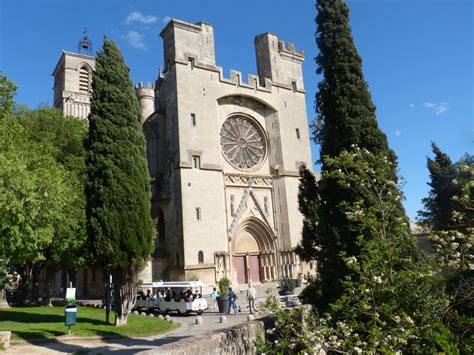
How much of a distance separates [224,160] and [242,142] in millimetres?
2515

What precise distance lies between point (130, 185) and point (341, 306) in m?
10.9

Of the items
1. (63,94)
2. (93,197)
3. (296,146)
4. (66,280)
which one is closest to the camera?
(93,197)

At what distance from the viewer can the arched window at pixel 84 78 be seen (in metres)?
48.7

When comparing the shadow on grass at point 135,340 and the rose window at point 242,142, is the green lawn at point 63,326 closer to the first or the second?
the shadow on grass at point 135,340

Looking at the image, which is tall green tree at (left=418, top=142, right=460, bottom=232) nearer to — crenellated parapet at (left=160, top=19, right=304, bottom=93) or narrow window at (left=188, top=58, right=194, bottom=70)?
crenellated parapet at (left=160, top=19, right=304, bottom=93)

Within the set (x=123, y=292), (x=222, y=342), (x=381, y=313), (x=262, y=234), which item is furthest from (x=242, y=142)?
(x=222, y=342)

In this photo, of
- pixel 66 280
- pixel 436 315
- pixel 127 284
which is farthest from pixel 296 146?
pixel 436 315

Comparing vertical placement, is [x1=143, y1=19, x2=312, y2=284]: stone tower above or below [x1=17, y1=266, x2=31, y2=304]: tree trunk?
above

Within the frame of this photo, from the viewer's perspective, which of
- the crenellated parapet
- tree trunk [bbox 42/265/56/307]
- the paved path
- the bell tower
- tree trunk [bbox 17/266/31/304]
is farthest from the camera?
the bell tower

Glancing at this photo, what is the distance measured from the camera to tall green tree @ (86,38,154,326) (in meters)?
14.1

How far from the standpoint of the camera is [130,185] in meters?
14.7

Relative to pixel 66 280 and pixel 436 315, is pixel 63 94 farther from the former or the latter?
pixel 436 315

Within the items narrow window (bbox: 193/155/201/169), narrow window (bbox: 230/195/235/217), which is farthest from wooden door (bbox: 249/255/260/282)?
narrow window (bbox: 193/155/201/169)

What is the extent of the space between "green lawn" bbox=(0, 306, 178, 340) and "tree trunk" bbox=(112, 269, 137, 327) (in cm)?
40
